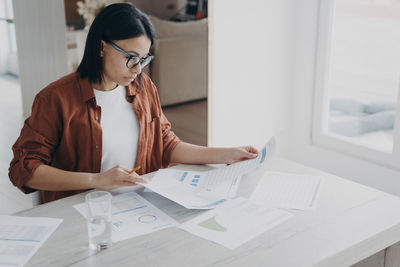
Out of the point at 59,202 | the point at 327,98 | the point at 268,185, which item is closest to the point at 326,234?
the point at 268,185

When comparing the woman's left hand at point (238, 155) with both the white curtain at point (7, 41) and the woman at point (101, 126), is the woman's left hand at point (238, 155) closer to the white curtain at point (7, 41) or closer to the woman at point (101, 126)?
the woman at point (101, 126)

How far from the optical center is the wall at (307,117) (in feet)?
10.2

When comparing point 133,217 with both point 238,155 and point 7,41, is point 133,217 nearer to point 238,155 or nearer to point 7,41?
point 238,155

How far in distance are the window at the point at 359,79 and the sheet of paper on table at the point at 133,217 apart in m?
1.91

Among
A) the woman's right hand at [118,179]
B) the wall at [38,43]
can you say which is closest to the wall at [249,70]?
the wall at [38,43]

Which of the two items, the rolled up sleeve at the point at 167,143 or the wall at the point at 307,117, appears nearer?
the rolled up sleeve at the point at 167,143

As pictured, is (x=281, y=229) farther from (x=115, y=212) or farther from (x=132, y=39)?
(x=132, y=39)

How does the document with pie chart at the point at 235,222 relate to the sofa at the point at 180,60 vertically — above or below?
below

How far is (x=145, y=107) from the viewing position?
1828mm

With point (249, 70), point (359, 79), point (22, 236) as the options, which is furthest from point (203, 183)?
point (359, 79)

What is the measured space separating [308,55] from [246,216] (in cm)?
218

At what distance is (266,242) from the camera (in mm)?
1226

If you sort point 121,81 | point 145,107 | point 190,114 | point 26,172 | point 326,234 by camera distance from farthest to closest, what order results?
1. point 190,114
2. point 145,107
3. point 121,81
4. point 26,172
5. point 326,234

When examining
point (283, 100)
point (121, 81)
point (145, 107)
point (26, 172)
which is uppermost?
point (121, 81)
